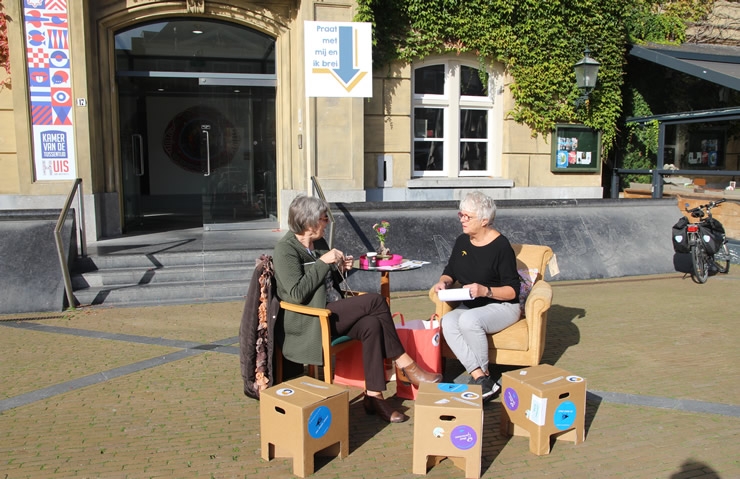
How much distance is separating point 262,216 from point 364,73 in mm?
3968

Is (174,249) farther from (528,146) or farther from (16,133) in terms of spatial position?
(528,146)

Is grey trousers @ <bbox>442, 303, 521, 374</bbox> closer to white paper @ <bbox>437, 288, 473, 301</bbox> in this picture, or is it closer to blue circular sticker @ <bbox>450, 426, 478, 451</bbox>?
white paper @ <bbox>437, 288, 473, 301</bbox>

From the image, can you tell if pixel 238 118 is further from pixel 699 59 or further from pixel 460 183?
A: pixel 699 59

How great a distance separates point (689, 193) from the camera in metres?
11.8

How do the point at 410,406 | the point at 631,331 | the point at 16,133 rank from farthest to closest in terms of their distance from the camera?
the point at 16,133 → the point at 631,331 → the point at 410,406

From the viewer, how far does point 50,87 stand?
30.7 feet

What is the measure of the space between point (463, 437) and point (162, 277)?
18.1 ft

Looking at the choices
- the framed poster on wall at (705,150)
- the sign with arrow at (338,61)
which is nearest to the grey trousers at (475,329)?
the sign with arrow at (338,61)

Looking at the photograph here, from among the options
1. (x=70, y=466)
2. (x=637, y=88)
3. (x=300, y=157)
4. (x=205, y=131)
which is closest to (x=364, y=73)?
(x=300, y=157)

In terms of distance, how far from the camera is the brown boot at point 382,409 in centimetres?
412

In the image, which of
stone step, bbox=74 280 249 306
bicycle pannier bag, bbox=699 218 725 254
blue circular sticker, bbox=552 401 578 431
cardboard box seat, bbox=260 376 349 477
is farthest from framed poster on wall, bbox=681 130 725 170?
cardboard box seat, bbox=260 376 349 477

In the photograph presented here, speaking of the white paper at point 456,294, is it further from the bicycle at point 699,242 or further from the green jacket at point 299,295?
the bicycle at point 699,242

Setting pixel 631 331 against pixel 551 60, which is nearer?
pixel 631 331

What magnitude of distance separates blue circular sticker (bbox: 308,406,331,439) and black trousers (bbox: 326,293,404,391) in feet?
2.19
